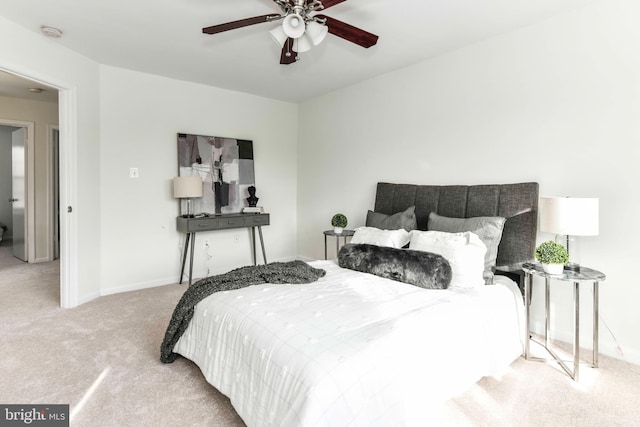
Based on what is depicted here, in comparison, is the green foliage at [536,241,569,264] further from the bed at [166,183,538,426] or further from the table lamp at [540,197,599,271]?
the bed at [166,183,538,426]

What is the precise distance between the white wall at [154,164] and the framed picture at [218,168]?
0.38ft

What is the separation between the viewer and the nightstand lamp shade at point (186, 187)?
3879mm

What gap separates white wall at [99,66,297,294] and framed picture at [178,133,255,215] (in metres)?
0.12

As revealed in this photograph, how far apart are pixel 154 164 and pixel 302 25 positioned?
2757 mm

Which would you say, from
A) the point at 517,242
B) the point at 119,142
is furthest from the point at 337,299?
the point at 119,142

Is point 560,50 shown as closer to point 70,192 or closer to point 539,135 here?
point 539,135

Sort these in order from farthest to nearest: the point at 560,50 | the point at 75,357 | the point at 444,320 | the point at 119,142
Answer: the point at 119,142 < the point at 560,50 < the point at 75,357 < the point at 444,320

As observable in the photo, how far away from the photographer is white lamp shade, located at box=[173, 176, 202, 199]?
12.7 ft

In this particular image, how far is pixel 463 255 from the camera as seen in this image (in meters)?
2.36

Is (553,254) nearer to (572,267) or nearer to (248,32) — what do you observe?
(572,267)

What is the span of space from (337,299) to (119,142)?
10.4 ft

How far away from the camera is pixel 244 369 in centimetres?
165

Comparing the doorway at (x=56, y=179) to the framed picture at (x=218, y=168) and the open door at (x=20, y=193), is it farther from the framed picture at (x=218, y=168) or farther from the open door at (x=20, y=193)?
the framed picture at (x=218, y=168)

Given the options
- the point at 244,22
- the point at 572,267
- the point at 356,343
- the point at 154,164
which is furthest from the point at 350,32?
the point at 154,164
